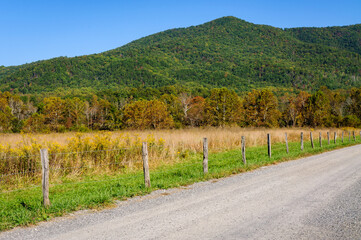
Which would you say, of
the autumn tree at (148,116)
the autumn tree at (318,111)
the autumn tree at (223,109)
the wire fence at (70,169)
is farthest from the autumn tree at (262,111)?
the wire fence at (70,169)

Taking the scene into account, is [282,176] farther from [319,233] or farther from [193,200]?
[319,233]

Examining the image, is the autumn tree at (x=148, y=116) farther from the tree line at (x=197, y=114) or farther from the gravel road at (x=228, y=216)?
the gravel road at (x=228, y=216)

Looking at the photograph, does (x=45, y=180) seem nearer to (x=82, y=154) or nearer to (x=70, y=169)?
(x=70, y=169)

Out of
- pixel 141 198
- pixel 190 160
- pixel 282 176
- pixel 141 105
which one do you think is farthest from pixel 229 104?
pixel 141 198

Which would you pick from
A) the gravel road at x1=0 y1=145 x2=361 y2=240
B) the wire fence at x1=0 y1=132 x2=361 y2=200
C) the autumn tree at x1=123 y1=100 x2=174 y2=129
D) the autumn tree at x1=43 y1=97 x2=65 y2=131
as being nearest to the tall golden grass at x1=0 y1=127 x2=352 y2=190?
the wire fence at x1=0 y1=132 x2=361 y2=200

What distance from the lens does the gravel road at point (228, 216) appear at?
4.95m

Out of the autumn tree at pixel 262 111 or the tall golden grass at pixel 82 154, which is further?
the autumn tree at pixel 262 111

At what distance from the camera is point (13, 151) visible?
427 inches

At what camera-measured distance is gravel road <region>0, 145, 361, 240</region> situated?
4.95 meters

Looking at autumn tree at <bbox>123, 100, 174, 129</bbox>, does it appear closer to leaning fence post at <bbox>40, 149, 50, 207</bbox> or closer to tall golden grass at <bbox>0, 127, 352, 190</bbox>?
tall golden grass at <bbox>0, 127, 352, 190</bbox>

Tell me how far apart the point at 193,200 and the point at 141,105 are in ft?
140

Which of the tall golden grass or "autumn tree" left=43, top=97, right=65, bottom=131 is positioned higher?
"autumn tree" left=43, top=97, right=65, bottom=131

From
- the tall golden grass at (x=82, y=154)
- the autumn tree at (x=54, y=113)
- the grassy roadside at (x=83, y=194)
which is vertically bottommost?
the grassy roadside at (x=83, y=194)

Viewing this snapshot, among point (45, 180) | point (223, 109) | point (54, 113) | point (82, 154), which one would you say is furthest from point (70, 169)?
point (54, 113)
